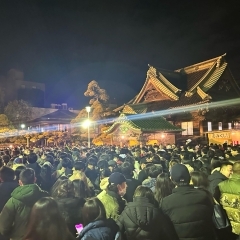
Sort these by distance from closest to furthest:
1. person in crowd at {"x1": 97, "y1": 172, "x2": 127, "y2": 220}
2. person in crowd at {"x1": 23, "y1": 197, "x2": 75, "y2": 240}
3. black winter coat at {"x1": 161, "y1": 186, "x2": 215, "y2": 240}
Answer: person in crowd at {"x1": 23, "y1": 197, "x2": 75, "y2": 240} → black winter coat at {"x1": 161, "y1": 186, "x2": 215, "y2": 240} → person in crowd at {"x1": 97, "y1": 172, "x2": 127, "y2": 220}

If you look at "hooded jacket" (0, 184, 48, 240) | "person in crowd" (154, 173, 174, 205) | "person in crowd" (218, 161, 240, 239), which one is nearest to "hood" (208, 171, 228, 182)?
"person in crowd" (218, 161, 240, 239)

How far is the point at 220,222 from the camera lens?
3.86 meters

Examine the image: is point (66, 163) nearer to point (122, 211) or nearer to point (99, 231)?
point (122, 211)

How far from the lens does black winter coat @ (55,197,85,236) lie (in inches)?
164

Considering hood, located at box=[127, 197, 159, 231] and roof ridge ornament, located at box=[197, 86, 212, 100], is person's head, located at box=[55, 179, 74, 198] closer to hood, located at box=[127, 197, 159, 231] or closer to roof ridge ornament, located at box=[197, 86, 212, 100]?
hood, located at box=[127, 197, 159, 231]

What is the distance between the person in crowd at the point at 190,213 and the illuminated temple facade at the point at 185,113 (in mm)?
16706

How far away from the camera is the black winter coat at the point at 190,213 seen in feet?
11.7

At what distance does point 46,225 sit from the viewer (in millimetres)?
3086

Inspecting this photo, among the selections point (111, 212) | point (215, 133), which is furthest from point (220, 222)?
point (215, 133)

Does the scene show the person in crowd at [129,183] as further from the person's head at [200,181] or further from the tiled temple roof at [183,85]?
the tiled temple roof at [183,85]

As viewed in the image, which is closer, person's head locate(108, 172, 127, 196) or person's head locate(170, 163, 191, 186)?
person's head locate(170, 163, 191, 186)

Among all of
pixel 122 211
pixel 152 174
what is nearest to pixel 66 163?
pixel 152 174

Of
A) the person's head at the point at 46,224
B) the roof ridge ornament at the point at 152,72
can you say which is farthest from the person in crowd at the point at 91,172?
the roof ridge ornament at the point at 152,72

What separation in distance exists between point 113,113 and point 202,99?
36.5ft
